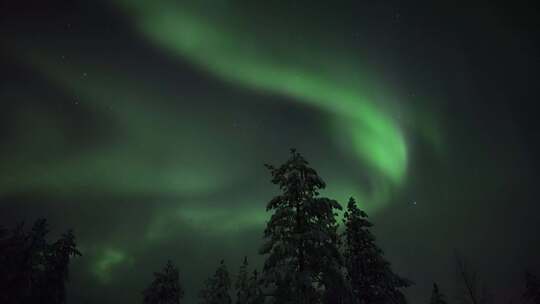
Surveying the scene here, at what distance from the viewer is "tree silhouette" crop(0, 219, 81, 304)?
Answer: 29594 millimetres

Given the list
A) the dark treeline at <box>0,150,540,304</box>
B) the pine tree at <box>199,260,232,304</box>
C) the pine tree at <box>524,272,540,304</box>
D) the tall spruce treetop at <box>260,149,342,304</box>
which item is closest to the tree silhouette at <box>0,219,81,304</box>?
the dark treeline at <box>0,150,540,304</box>

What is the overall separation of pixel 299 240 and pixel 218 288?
2321cm

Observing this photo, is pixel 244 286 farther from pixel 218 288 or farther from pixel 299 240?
pixel 299 240

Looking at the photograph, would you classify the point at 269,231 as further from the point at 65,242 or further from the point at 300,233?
the point at 65,242

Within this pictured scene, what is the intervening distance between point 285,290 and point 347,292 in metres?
2.77

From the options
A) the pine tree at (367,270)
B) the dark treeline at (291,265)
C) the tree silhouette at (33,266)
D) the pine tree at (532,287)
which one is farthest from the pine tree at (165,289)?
the pine tree at (532,287)

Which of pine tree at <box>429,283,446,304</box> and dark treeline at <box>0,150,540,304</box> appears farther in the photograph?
pine tree at <box>429,283,446,304</box>

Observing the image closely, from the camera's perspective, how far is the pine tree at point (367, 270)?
19078 millimetres

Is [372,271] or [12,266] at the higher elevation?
[12,266]

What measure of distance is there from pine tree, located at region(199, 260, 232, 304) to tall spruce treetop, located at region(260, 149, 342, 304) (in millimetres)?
21459

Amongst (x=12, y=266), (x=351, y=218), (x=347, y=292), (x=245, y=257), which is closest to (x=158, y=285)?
(x=245, y=257)

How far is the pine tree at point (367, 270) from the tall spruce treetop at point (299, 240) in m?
→ 5.74

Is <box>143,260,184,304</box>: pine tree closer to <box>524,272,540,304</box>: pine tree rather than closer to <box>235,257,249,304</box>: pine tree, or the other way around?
<box>235,257,249,304</box>: pine tree

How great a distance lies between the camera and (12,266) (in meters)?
30.0
